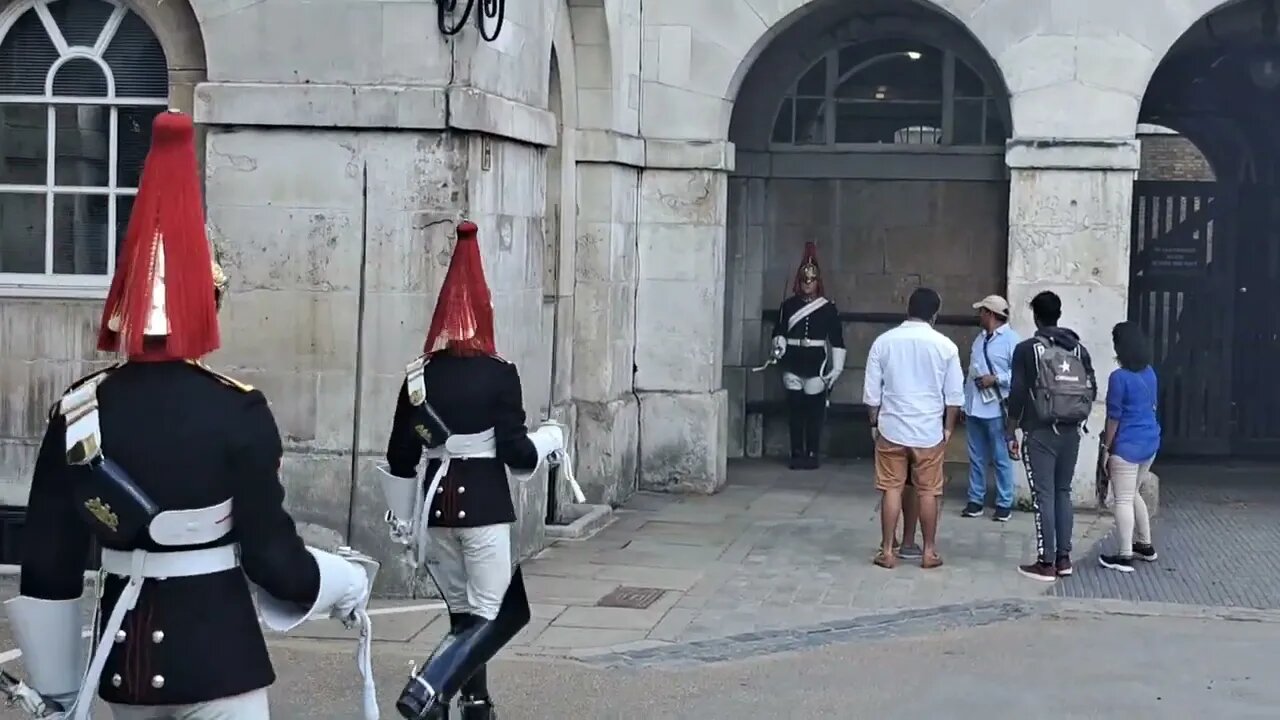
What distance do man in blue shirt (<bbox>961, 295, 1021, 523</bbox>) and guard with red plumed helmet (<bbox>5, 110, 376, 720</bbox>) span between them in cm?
898

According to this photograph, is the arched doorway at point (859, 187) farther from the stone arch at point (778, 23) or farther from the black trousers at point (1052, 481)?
the black trousers at point (1052, 481)

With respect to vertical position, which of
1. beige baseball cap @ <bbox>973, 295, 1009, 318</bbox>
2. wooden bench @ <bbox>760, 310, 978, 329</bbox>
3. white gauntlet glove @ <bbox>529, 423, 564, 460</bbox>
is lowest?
white gauntlet glove @ <bbox>529, 423, 564, 460</bbox>

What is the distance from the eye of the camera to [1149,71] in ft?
42.1

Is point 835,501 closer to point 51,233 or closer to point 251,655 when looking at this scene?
point 51,233

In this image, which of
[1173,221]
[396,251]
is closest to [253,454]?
[396,251]

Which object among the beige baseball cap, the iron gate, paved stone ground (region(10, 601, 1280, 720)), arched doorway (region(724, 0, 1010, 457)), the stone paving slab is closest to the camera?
paved stone ground (region(10, 601, 1280, 720))

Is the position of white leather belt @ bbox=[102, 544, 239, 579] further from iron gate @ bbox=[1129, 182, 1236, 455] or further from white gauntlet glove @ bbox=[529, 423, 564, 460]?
iron gate @ bbox=[1129, 182, 1236, 455]

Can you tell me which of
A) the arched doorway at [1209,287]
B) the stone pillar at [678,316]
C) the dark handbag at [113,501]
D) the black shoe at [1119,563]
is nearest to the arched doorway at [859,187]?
the stone pillar at [678,316]

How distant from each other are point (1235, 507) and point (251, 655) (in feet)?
35.9

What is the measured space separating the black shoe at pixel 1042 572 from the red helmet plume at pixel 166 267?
284 inches

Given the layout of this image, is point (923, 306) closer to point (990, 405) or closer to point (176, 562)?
point (990, 405)

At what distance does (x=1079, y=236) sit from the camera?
12.8 m

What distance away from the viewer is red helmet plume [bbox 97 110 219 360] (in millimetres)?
3854

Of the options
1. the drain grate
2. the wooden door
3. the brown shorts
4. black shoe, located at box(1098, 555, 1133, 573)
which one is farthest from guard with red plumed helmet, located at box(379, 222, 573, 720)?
the wooden door
